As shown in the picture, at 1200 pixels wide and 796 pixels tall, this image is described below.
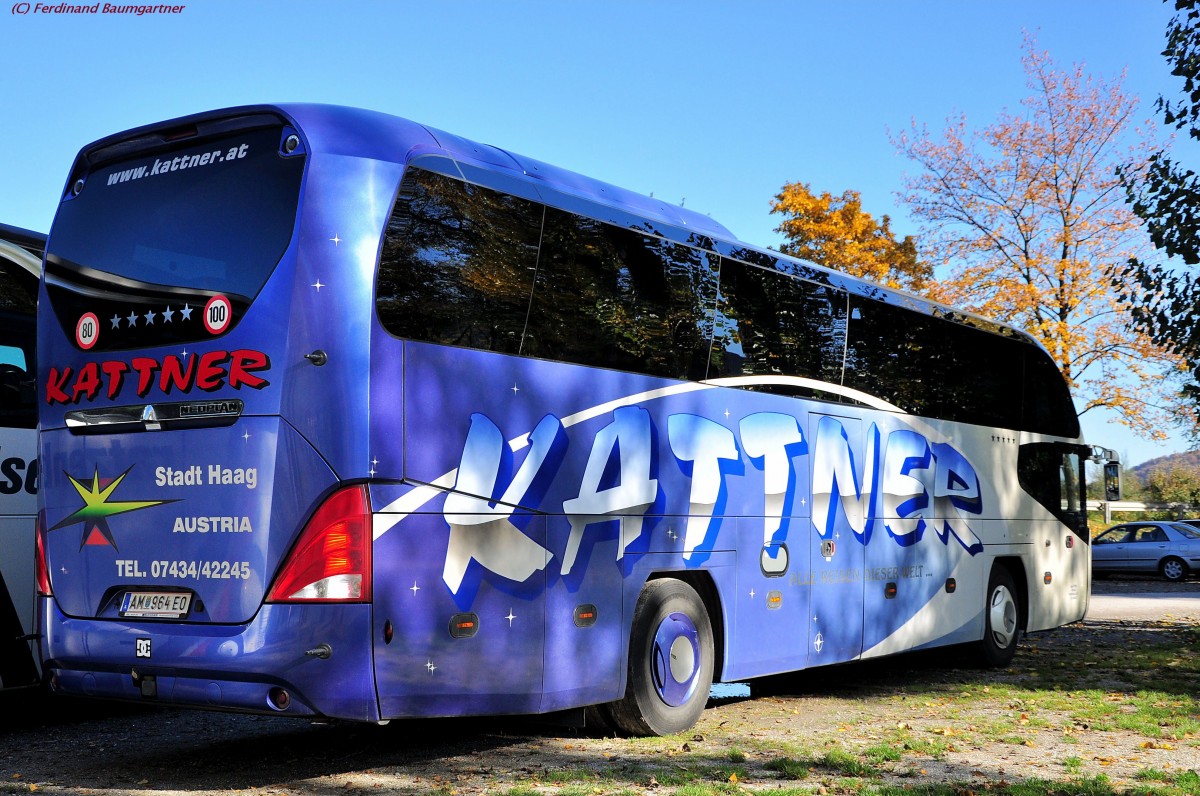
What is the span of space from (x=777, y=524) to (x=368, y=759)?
143 inches

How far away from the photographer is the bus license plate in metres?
6.52

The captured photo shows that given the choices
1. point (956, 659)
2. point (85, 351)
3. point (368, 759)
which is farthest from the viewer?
point (956, 659)

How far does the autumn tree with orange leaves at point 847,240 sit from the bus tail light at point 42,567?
2587 centimetres

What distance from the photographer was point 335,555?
6172 mm

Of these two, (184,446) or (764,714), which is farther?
(764,714)

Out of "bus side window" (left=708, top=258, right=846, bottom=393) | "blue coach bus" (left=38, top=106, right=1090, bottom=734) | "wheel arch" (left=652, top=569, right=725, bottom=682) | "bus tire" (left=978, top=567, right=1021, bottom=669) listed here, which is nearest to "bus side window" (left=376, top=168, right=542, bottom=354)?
"blue coach bus" (left=38, top=106, right=1090, bottom=734)

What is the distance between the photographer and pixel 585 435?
7.67 metres

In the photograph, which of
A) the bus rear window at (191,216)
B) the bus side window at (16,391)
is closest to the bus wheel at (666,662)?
the bus rear window at (191,216)

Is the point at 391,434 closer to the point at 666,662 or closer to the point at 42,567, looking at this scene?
the point at 42,567

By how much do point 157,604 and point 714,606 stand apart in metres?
3.95

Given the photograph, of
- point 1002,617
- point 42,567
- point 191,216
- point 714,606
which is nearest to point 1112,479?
point 1002,617

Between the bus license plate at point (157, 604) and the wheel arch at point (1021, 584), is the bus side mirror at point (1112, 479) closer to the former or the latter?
the wheel arch at point (1021, 584)

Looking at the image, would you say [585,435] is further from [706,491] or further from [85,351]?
[85,351]

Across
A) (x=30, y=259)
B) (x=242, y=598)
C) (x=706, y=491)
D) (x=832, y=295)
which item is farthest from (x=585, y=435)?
(x=30, y=259)
